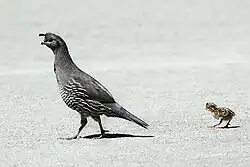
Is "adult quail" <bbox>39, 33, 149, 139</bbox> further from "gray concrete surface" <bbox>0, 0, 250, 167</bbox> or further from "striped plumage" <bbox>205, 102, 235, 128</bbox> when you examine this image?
"striped plumage" <bbox>205, 102, 235, 128</bbox>

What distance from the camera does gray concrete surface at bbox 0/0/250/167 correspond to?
6711mm

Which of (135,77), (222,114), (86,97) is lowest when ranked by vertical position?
(222,114)

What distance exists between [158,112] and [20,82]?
3.30 metres

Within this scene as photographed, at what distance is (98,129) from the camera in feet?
26.4

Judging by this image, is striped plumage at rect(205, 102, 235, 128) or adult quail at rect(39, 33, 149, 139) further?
striped plumage at rect(205, 102, 235, 128)

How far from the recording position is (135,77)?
11797mm

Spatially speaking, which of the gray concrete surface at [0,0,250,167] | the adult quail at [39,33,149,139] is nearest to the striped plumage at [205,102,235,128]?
the gray concrete surface at [0,0,250,167]

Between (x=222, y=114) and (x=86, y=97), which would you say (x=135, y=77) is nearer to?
(x=222, y=114)

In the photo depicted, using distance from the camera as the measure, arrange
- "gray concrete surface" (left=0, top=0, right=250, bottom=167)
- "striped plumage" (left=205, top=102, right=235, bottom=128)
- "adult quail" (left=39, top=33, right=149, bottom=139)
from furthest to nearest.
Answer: "striped plumage" (left=205, top=102, right=235, bottom=128), "adult quail" (left=39, top=33, right=149, bottom=139), "gray concrete surface" (left=0, top=0, right=250, bottom=167)

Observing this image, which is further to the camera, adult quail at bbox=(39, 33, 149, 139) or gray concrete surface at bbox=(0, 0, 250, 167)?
adult quail at bbox=(39, 33, 149, 139)

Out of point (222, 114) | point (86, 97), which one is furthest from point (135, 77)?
point (86, 97)

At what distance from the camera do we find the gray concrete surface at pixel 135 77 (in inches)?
264

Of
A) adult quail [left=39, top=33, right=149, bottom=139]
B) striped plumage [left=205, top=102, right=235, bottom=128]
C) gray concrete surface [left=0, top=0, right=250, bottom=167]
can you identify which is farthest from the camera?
striped plumage [left=205, top=102, right=235, bottom=128]

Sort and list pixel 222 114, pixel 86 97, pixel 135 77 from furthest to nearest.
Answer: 1. pixel 135 77
2. pixel 222 114
3. pixel 86 97
